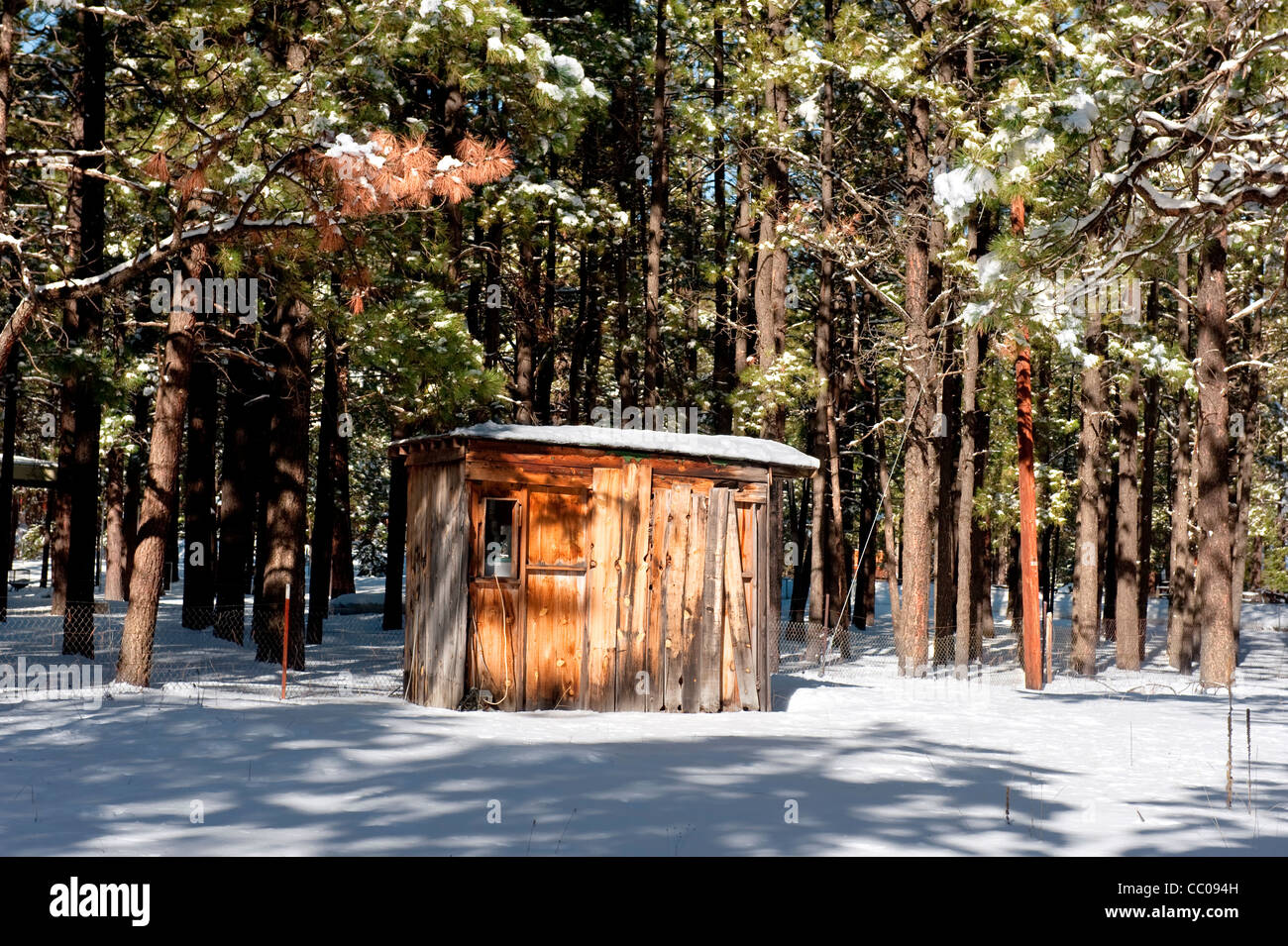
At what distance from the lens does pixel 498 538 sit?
1324 centimetres

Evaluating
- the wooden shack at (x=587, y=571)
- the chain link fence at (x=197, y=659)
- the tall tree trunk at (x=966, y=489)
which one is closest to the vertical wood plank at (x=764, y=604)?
the wooden shack at (x=587, y=571)

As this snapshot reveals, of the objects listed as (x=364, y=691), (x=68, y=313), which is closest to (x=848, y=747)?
(x=364, y=691)

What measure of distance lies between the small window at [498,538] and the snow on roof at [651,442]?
807 millimetres

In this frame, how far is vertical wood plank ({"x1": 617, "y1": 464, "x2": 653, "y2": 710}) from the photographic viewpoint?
13.2 metres

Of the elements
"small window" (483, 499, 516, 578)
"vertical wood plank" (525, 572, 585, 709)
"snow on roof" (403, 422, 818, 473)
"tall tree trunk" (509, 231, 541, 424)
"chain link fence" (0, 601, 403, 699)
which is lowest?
"chain link fence" (0, 601, 403, 699)

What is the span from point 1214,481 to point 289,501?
14934 mm

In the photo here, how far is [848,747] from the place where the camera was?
440 inches

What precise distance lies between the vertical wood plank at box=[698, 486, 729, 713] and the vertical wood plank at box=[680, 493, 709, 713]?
38 mm

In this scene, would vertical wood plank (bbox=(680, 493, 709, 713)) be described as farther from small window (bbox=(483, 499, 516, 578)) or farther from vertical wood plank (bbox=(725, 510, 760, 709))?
small window (bbox=(483, 499, 516, 578))

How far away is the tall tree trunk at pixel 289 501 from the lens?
16844 millimetres

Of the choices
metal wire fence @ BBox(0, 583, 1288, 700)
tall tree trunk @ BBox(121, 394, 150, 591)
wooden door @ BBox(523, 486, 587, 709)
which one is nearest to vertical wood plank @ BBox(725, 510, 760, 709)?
metal wire fence @ BBox(0, 583, 1288, 700)

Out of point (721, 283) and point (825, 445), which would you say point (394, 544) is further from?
point (721, 283)
